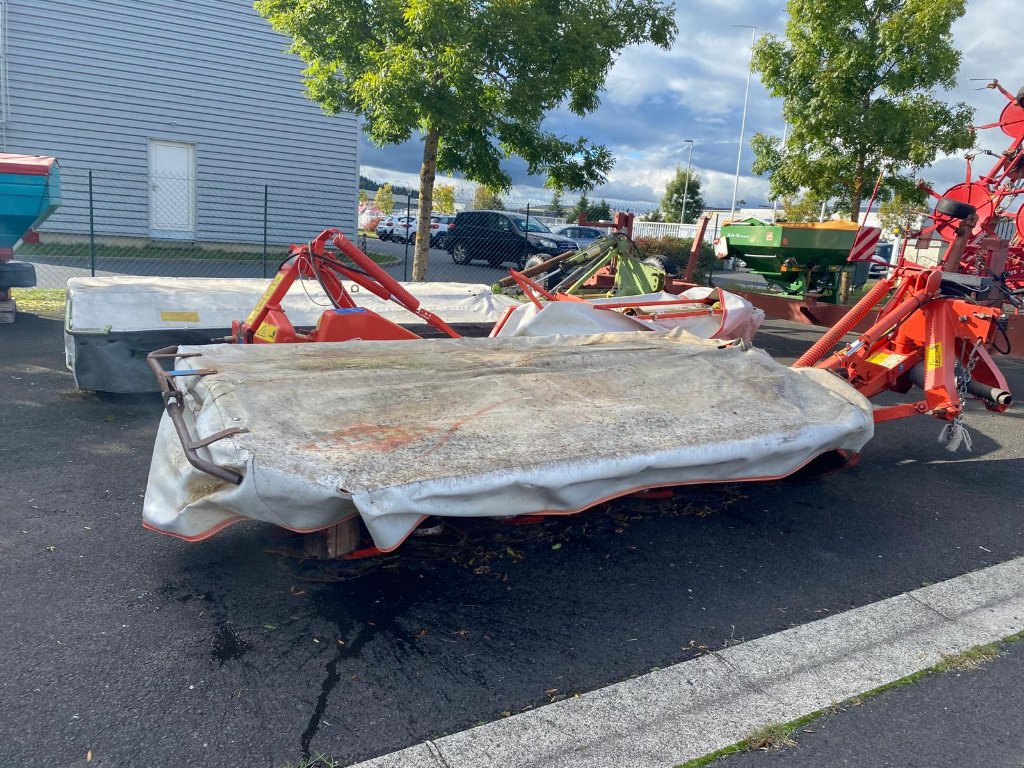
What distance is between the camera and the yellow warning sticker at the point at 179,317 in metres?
6.25

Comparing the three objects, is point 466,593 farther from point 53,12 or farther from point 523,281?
point 53,12

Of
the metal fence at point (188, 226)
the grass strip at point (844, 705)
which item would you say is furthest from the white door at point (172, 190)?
the grass strip at point (844, 705)

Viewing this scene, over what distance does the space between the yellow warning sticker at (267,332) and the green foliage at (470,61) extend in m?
4.87

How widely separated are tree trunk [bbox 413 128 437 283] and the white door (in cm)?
788

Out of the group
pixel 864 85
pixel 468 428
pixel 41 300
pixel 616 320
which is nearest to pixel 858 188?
pixel 864 85

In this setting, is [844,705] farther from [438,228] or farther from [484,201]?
[484,201]

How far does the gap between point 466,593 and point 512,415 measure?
877 mm

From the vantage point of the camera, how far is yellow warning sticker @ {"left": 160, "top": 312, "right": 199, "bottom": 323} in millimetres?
6246

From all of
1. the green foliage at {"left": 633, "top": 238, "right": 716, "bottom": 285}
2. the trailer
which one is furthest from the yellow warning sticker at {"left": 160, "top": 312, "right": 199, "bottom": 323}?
the green foliage at {"left": 633, "top": 238, "right": 716, "bottom": 285}

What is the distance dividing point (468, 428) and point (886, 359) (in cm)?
369

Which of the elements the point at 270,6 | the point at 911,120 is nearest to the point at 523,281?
the point at 270,6

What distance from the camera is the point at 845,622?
3.51m

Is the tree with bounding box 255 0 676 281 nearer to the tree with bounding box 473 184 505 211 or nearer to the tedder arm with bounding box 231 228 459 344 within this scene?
the tedder arm with bounding box 231 228 459 344

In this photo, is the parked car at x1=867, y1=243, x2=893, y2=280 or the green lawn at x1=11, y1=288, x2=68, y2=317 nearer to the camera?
the green lawn at x1=11, y1=288, x2=68, y2=317
